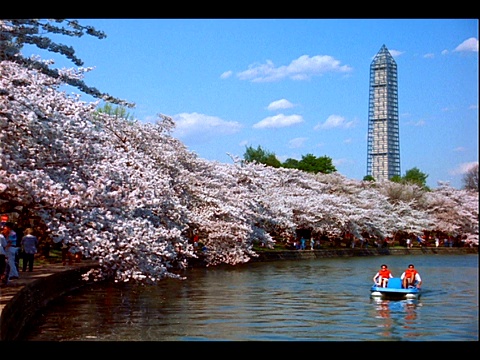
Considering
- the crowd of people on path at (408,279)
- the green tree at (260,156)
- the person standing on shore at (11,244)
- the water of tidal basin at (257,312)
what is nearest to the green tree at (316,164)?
the green tree at (260,156)

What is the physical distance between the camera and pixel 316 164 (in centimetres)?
5084

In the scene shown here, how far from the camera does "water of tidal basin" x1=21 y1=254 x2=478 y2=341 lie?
10.8 metres

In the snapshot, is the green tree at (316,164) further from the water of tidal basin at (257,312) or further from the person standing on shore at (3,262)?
the person standing on shore at (3,262)

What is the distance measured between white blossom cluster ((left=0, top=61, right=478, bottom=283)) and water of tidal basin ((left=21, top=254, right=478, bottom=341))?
28.2 inches

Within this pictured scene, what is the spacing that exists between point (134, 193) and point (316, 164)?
40.1 metres

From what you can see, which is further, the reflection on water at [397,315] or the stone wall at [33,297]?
the reflection on water at [397,315]

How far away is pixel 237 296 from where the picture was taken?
15.3 metres

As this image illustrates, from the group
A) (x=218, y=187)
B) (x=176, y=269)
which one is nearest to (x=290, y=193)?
(x=218, y=187)

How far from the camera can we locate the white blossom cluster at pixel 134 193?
30.7 feet

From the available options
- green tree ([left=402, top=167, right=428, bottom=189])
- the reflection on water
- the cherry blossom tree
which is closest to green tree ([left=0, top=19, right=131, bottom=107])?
the cherry blossom tree

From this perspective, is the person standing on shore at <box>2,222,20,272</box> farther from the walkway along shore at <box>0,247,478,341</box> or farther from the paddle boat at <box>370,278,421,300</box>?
the paddle boat at <box>370,278,421,300</box>

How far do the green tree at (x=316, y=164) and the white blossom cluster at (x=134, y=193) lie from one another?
1457 cm

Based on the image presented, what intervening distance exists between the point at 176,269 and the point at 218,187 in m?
3.88
